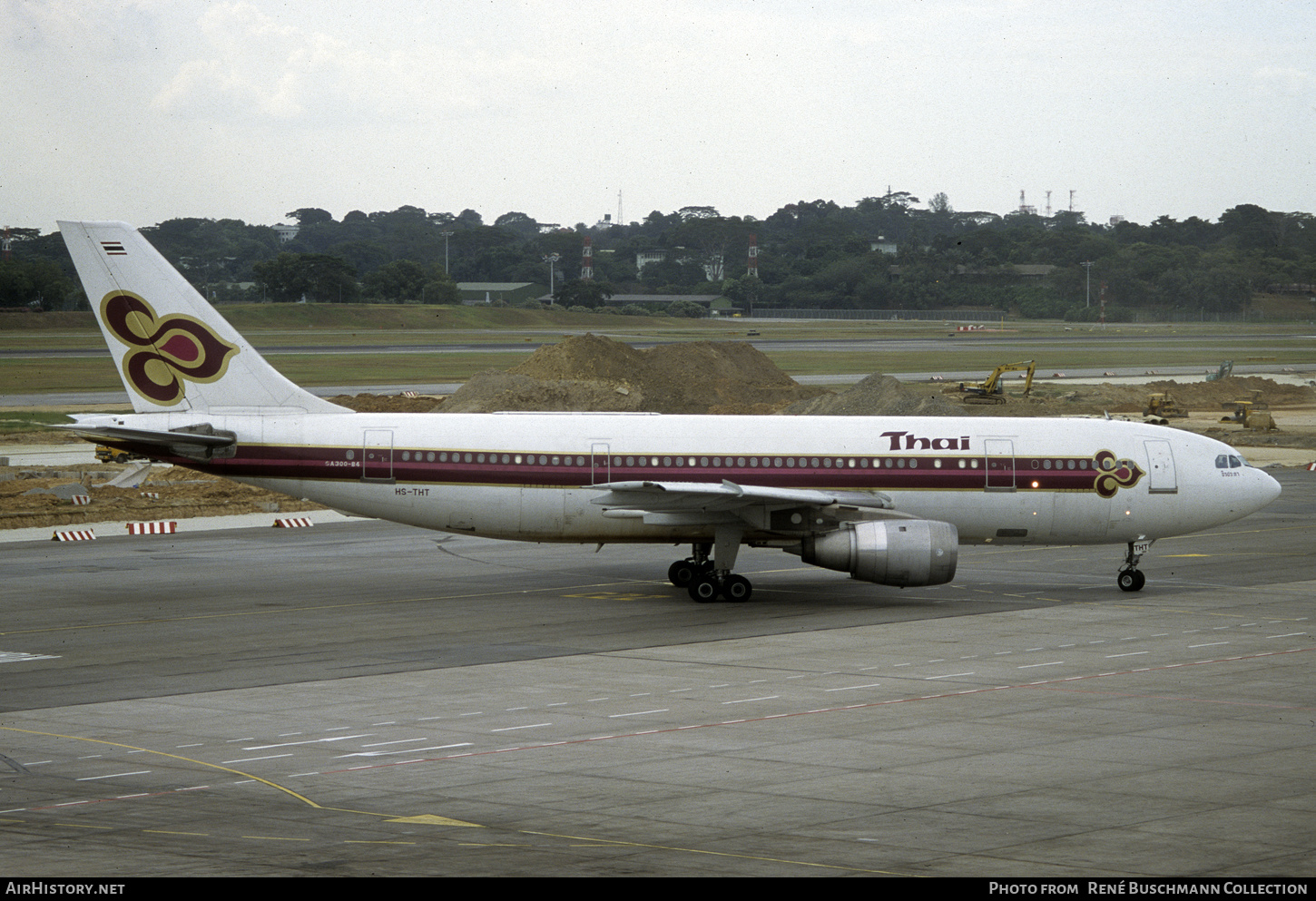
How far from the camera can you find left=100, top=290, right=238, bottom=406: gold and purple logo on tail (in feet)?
116

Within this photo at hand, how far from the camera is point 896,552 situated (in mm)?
32781

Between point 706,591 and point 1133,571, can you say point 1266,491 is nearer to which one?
point 1133,571

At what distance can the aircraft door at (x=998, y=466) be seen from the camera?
35.3m

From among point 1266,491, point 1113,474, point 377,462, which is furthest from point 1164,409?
point 377,462

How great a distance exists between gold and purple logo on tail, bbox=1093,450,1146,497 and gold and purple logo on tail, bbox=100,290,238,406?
22.4 m

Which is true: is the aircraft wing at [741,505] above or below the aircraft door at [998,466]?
below

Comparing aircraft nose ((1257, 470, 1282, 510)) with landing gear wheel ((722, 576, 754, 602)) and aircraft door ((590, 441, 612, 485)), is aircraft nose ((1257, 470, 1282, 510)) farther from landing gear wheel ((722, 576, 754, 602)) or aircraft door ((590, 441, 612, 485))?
aircraft door ((590, 441, 612, 485))

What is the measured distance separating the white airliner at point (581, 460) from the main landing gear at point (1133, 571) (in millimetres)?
84

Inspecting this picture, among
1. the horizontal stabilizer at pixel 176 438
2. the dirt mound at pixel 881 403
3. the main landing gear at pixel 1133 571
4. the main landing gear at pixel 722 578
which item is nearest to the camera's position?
the horizontal stabilizer at pixel 176 438

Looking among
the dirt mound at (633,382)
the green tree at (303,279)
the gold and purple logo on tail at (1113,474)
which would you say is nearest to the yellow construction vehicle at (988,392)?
the dirt mound at (633,382)

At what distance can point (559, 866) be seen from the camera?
47.7ft

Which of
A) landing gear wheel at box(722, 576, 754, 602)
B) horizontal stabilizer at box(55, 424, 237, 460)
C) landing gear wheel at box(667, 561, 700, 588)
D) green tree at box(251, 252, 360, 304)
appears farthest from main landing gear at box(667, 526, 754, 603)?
green tree at box(251, 252, 360, 304)

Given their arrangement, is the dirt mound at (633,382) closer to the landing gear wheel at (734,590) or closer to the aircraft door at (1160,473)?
Result: the landing gear wheel at (734,590)

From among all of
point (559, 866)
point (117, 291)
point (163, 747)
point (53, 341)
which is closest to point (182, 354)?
point (117, 291)
